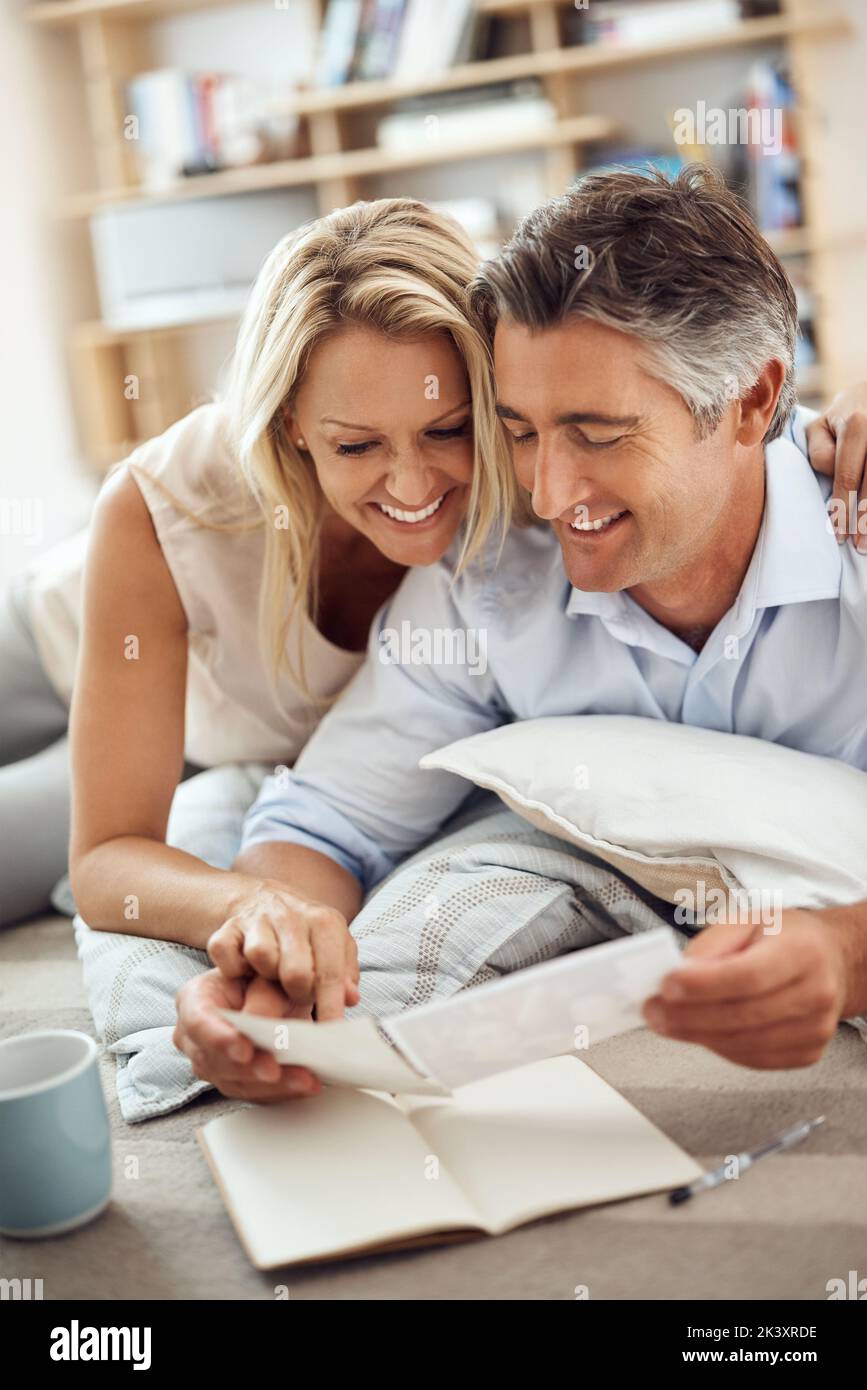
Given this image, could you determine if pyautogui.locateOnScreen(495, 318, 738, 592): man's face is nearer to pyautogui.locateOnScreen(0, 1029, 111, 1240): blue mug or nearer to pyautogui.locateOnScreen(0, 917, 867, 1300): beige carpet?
pyautogui.locateOnScreen(0, 917, 867, 1300): beige carpet

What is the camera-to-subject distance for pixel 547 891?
117cm

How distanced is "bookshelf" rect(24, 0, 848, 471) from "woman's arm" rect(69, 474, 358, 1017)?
2.37 metres

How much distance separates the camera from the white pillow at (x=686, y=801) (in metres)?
1.06

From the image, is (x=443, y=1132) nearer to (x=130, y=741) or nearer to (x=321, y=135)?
(x=130, y=741)

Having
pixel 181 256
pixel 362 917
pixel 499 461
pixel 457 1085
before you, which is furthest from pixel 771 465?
pixel 181 256

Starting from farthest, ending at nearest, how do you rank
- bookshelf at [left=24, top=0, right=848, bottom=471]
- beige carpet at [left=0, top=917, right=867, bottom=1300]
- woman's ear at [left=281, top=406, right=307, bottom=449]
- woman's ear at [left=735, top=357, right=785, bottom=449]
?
bookshelf at [left=24, top=0, right=848, bottom=471] → woman's ear at [left=281, top=406, right=307, bottom=449] → woman's ear at [left=735, top=357, right=785, bottom=449] → beige carpet at [left=0, top=917, right=867, bottom=1300]

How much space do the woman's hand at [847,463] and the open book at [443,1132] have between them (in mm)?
570

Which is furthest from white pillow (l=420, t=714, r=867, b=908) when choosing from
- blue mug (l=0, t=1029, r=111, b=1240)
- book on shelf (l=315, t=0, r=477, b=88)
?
book on shelf (l=315, t=0, r=477, b=88)

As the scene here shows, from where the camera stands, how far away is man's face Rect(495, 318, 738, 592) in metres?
1.10

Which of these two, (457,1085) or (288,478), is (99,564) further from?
(457,1085)

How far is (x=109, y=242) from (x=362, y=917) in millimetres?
2998

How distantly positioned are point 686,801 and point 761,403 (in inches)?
14.8

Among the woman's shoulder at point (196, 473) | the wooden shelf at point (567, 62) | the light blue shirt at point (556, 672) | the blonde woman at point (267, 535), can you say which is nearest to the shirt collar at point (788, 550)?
the light blue shirt at point (556, 672)
